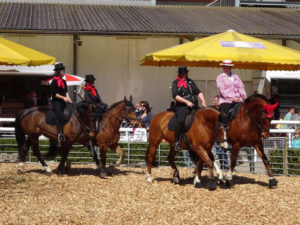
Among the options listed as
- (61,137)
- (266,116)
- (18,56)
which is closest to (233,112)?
(266,116)

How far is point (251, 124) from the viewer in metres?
13.2

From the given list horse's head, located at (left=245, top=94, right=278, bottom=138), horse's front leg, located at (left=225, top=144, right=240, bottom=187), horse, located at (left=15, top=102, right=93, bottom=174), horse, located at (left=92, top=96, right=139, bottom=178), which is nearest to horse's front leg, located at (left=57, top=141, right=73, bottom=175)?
horse, located at (left=15, top=102, right=93, bottom=174)

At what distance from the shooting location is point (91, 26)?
2378 centimetres

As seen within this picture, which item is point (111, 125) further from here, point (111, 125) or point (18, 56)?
point (18, 56)

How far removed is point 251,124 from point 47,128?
4.82 m

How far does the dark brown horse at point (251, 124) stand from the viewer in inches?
515

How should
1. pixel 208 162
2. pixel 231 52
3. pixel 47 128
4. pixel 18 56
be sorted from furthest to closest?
1. pixel 47 128
2. pixel 18 56
3. pixel 231 52
4. pixel 208 162

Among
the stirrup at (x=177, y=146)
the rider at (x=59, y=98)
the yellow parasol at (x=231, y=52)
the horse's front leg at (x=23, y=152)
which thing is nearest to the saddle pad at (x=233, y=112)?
the stirrup at (x=177, y=146)

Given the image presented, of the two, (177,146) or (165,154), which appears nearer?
(177,146)

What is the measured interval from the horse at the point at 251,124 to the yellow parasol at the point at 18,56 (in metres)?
4.77

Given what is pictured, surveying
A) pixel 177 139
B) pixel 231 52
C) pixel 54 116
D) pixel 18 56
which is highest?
pixel 231 52

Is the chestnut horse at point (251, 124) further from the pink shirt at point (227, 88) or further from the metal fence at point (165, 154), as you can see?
the metal fence at point (165, 154)

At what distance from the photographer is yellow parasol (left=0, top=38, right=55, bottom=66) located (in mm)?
14250

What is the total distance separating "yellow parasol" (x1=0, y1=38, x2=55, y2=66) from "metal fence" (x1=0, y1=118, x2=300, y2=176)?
3.20 metres
